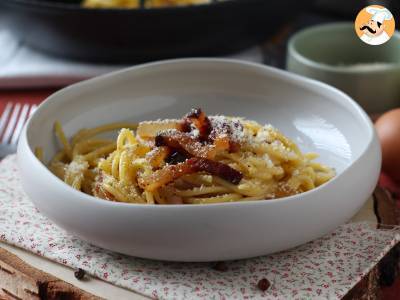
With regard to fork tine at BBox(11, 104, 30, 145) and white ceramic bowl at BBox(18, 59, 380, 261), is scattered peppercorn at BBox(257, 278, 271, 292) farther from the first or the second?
fork tine at BBox(11, 104, 30, 145)

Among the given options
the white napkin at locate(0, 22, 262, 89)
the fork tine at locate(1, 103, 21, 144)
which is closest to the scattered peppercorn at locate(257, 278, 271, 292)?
the fork tine at locate(1, 103, 21, 144)

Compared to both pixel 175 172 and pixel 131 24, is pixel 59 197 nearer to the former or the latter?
pixel 175 172

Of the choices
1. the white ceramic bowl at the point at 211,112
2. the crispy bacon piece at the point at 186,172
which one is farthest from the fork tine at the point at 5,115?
the crispy bacon piece at the point at 186,172

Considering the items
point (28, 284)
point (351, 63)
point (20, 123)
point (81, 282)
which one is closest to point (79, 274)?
point (81, 282)

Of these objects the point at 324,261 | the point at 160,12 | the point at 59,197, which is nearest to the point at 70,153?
the point at 59,197

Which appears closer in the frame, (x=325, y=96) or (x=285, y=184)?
(x=285, y=184)
